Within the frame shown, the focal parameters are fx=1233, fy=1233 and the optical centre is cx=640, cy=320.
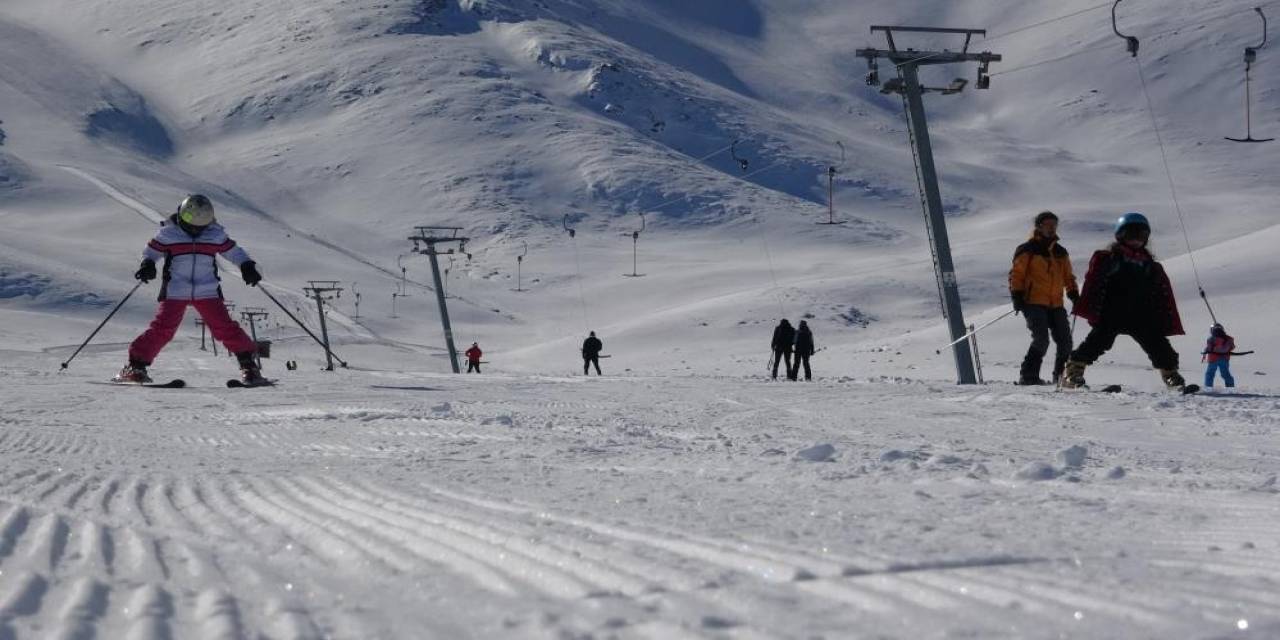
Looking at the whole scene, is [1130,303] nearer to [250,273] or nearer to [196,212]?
[250,273]

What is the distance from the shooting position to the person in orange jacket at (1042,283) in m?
11.0

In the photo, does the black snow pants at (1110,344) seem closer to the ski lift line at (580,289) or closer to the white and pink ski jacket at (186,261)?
the white and pink ski jacket at (186,261)

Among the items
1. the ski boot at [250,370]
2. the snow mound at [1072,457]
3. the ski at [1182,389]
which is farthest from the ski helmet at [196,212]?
the snow mound at [1072,457]

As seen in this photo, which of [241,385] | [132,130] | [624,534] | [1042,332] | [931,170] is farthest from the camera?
[132,130]

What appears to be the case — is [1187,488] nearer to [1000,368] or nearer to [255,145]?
[1000,368]

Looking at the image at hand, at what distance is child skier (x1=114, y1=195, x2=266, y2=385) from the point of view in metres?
11.7

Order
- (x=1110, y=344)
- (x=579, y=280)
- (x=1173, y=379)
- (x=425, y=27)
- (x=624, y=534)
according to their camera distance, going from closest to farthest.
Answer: (x=624, y=534) < (x=1173, y=379) < (x=1110, y=344) < (x=579, y=280) < (x=425, y=27)

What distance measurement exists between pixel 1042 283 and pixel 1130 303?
123 centimetres

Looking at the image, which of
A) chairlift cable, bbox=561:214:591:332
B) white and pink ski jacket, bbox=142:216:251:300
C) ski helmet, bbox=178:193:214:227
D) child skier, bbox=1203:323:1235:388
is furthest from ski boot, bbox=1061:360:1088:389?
chairlift cable, bbox=561:214:591:332

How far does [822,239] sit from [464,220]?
35730 millimetres

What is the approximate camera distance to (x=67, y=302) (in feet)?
233

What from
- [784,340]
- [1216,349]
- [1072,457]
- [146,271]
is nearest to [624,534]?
[1072,457]

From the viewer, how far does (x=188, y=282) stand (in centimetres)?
1179

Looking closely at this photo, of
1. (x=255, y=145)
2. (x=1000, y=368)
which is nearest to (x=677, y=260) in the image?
(x=255, y=145)
